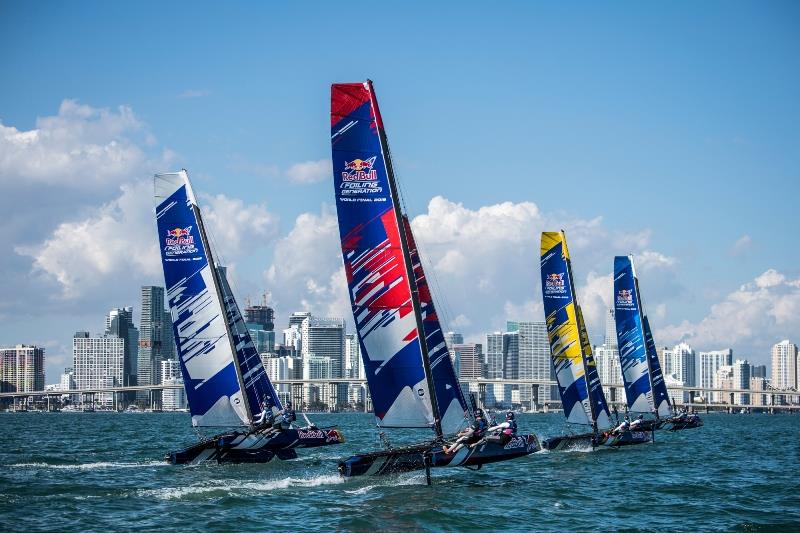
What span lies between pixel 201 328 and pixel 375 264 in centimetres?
1090

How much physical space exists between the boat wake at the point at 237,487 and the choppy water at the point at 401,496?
0.03 metres

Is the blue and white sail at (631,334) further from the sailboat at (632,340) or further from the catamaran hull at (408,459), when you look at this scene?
the catamaran hull at (408,459)

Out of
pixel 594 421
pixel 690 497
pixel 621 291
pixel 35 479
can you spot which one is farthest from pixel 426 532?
pixel 621 291

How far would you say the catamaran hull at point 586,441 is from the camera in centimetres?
4288

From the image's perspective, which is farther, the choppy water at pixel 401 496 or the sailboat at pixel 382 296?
the sailboat at pixel 382 296

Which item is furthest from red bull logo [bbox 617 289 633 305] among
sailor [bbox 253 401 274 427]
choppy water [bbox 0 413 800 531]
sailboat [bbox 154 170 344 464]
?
sailor [bbox 253 401 274 427]

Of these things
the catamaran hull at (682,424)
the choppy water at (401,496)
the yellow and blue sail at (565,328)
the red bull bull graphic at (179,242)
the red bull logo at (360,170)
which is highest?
the red bull logo at (360,170)

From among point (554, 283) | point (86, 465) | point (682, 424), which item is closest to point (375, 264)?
point (86, 465)

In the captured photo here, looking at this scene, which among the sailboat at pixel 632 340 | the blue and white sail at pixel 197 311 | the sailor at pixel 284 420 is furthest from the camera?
the sailboat at pixel 632 340

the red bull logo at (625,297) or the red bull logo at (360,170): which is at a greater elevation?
the red bull logo at (360,170)

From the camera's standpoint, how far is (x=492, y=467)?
38.4 metres

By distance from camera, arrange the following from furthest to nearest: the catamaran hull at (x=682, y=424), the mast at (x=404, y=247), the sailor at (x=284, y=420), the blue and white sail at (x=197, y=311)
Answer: the catamaran hull at (x=682, y=424), the sailor at (x=284, y=420), the blue and white sail at (x=197, y=311), the mast at (x=404, y=247)

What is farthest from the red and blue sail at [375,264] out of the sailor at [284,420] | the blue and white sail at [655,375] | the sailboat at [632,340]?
the blue and white sail at [655,375]

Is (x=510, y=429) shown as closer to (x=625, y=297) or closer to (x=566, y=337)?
(x=566, y=337)
